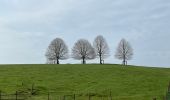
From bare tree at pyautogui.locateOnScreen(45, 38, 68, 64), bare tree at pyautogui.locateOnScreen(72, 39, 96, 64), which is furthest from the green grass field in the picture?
bare tree at pyautogui.locateOnScreen(45, 38, 68, 64)

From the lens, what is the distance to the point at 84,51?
462ft

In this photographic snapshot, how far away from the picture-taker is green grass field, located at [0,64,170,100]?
66.3 m

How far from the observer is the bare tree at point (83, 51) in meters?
141

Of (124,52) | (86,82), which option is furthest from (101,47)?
(86,82)

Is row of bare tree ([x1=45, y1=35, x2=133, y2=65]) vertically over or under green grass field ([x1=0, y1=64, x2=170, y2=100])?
over

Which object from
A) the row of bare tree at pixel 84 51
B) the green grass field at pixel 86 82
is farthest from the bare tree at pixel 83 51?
the green grass field at pixel 86 82

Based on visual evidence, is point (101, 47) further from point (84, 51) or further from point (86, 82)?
point (86, 82)

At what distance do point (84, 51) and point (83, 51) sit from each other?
0.36m

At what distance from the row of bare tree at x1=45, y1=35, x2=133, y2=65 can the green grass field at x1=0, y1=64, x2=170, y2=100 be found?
4389cm

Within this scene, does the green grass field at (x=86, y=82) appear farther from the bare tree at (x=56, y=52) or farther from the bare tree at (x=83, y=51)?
the bare tree at (x=56, y=52)

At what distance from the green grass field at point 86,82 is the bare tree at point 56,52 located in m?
44.0

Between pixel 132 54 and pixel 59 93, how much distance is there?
3322 inches

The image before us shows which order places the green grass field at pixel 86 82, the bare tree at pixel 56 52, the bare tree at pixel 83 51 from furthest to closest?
1. the bare tree at pixel 83 51
2. the bare tree at pixel 56 52
3. the green grass field at pixel 86 82

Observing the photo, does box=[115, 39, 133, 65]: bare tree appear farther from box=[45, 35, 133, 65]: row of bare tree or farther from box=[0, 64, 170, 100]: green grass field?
box=[0, 64, 170, 100]: green grass field
